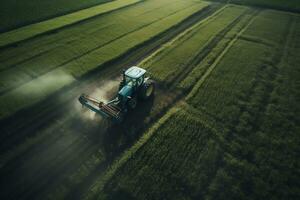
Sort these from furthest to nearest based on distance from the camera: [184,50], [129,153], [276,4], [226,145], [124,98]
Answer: [276,4] → [184,50] → [124,98] → [226,145] → [129,153]

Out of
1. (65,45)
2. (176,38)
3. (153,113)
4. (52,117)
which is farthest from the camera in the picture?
(176,38)

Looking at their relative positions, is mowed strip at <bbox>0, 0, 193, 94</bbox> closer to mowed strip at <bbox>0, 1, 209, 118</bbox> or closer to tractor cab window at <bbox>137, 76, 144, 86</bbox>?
mowed strip at <bbox>0, 1, 209, 118</bbox>

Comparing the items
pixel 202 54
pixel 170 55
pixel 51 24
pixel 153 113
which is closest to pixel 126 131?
pixel 153 113

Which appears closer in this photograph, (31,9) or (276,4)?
(31,9)

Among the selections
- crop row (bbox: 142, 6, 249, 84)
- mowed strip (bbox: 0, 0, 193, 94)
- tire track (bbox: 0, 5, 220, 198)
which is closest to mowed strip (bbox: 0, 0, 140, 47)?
mowed strip (bbox: 0, 0, 193, 94)

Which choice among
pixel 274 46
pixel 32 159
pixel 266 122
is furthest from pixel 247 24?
pixel 32 159

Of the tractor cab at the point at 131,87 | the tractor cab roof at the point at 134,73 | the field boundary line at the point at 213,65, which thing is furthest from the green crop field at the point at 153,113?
the tractor cab roof at the point at 134,73

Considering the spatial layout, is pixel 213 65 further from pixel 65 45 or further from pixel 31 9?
pixel 31 9
